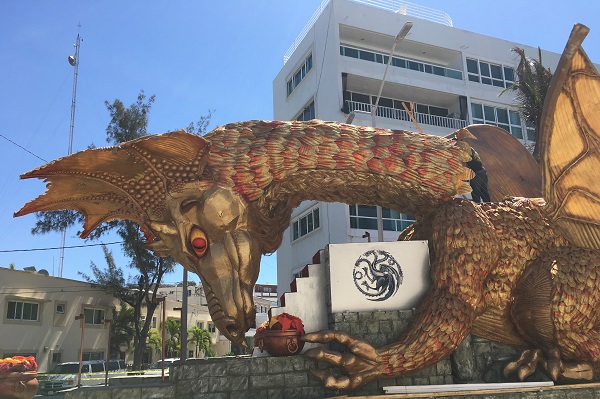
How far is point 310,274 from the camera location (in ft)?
19.9

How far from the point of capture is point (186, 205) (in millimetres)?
5762

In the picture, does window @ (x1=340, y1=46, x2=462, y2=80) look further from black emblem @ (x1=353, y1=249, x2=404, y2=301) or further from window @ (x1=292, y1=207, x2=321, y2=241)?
black emblem @ (x1=353, y1=249, x2=404, y2=301)

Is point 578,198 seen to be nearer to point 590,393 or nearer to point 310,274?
point 590,393

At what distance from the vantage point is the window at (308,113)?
71.8 feet

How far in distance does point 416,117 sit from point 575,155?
1665 cm

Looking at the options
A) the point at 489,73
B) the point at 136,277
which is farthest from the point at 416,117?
the point at 136,277

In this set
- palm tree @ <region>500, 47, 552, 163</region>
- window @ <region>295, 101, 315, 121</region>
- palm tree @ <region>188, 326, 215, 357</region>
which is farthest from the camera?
palm tree @ <region>188, 326, 215, 357</region>

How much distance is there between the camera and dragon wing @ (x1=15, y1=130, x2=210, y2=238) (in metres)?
5.61

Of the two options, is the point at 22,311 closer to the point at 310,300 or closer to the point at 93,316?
the point at 93,316

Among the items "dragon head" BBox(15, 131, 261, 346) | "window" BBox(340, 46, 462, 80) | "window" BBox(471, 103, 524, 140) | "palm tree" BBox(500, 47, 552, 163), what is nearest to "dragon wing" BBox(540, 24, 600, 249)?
"dragon head" BBox(15, 131, 261, 346)

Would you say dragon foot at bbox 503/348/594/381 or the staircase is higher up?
the staircase

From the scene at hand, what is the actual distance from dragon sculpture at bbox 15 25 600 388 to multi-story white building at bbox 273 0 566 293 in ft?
41.4

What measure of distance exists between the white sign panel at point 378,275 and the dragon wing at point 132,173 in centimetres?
192

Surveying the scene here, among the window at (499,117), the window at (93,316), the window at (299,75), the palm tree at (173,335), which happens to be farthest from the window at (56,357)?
the window at (499,117)
